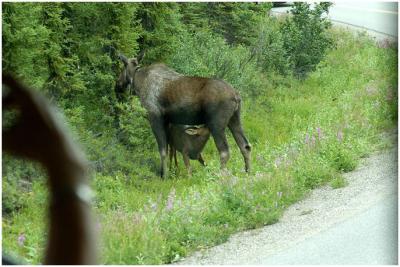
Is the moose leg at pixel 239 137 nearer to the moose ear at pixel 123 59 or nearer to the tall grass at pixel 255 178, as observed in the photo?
the tall grass at pixel 255 178

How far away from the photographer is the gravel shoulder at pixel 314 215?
7.28 m

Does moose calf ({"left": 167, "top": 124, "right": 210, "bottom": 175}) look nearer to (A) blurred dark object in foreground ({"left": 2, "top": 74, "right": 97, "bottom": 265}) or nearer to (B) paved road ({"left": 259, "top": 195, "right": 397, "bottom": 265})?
(B) paved road ({"left": 259, "top": 195, "right": 397, "bottom": 265})

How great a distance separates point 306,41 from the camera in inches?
778

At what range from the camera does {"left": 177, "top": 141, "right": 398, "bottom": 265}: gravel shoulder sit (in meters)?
7.28

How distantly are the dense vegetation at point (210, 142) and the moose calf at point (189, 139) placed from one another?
277mm

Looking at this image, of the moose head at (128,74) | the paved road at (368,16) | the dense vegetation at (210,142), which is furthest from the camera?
the paved road at (368,16)

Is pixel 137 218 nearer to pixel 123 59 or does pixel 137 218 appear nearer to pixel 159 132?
pixel 159 132

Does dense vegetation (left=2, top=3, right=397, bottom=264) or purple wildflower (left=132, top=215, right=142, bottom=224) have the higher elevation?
purple wildflower (left=132, top=215, right=142, bottom=224)

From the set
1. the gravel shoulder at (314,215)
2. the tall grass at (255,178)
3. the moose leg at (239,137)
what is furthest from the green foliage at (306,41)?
the gravel shoulder at (314,215)

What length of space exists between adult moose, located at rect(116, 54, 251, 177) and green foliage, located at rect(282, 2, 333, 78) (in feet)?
20.4

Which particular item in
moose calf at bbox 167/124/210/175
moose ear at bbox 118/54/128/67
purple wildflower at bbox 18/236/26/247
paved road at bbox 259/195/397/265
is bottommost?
moose calf at bbox 167/124/210/175

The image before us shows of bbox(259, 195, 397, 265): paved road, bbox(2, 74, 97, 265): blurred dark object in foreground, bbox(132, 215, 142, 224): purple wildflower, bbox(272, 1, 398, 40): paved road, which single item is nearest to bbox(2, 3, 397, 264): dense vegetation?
bbox(132, 215, 142, 224): purple wildflower

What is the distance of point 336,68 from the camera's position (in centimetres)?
2002

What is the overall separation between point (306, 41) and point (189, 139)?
24.3 ft
